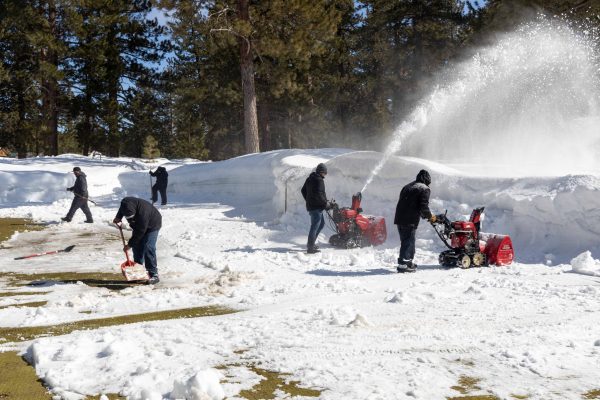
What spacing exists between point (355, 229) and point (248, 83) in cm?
1323

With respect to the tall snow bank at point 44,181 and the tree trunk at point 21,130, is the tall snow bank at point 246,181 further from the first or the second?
the tree trunk at point 21,130

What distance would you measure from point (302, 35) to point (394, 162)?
11.2 metres

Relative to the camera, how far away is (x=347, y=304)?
262 inches

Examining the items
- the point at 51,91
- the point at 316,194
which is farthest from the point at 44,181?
the point at 316,194

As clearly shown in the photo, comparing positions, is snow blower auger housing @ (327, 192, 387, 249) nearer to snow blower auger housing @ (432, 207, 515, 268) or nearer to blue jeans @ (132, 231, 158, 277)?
snow blower auger housing @ (432, 207, 515, 268)

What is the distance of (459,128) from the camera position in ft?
97.3

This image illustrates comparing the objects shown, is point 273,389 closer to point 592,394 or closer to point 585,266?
point 592,394

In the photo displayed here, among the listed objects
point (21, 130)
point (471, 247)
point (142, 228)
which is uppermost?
point (21, 130)

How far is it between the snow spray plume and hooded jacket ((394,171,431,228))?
31.2ft

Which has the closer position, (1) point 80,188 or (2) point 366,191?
(2) point 366,191

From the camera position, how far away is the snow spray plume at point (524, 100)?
19984 millimetres

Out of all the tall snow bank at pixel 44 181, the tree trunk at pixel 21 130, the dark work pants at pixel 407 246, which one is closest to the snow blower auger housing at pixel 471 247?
the dark work pants at pixel 407 246

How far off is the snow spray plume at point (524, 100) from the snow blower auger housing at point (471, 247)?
893cm

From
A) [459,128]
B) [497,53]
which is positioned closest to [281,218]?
[497,53]
